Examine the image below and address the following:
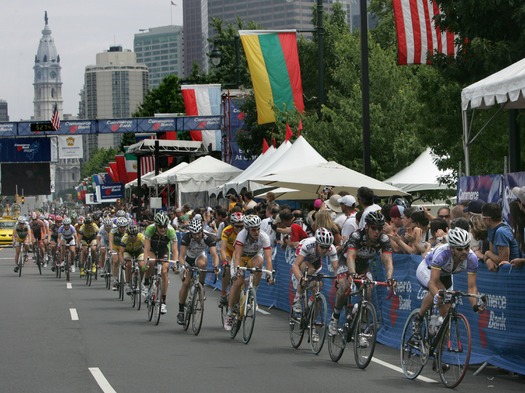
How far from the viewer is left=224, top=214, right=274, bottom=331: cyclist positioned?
53.0 ft

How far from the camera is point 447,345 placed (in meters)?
11.6

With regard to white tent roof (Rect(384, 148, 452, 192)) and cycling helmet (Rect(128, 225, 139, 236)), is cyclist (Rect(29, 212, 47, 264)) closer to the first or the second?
white tent roof (Rect(384, 148, 452, 192))

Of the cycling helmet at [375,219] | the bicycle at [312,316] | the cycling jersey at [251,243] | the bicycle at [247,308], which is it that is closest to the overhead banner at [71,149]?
the cycling jersey at [251,243]

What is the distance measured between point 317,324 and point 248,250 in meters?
2.27

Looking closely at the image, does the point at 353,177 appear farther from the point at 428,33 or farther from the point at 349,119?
the point at 349,119

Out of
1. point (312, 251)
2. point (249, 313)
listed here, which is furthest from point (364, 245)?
point (249, 313)

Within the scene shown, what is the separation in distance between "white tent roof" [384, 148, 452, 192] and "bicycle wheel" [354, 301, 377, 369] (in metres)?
15.3

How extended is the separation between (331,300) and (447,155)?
1001 cm

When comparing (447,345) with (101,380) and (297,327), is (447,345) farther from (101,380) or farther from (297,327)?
(297,327)

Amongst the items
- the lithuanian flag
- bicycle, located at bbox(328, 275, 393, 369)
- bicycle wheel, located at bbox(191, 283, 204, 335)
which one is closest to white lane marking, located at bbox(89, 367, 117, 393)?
bicycle, located at bbox(328, 275, 393, 369)

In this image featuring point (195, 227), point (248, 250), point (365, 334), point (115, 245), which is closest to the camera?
point (365, 334)

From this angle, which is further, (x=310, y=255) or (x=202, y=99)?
(x=202, y=99)

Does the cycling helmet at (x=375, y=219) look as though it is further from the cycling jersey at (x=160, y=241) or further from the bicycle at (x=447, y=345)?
the cycling jersey at (x=160, y=241)

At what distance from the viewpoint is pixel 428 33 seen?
2281 centimetres
